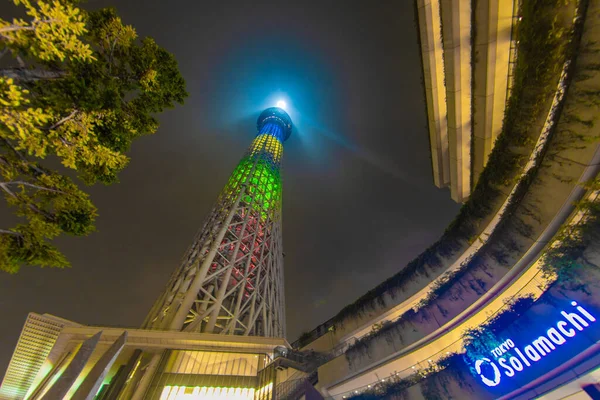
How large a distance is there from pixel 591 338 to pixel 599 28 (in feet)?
23.0

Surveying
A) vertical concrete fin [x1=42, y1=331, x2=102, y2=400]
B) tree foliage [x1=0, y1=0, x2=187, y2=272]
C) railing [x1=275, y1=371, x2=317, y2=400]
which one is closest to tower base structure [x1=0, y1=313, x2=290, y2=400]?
railing [x1=275, y1=371, x2=317, y2=400]

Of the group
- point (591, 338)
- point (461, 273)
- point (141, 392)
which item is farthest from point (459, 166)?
point (141, 392)

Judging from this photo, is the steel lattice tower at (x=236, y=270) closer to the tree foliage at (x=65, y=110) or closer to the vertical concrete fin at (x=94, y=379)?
the vertical concrete fin at (x=94, y=379)

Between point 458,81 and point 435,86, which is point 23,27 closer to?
point 458,81

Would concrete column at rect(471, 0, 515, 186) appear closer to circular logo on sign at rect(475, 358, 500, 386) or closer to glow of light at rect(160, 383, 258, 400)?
circular logo on sign at rect(475, 358, 500, 386)

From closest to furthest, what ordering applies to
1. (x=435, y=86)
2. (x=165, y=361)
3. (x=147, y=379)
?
(x=147, y=379) < (x=165, y=361) < (x=435, y=86)

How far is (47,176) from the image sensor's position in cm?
691

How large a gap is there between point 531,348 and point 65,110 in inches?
540

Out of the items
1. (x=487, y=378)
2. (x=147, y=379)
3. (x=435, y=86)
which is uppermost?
(x=435, y=86)

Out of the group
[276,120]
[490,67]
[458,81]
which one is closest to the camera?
[490,67]

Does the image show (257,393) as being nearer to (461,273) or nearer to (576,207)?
(461,273)

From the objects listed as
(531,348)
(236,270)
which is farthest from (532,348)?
(236,270)

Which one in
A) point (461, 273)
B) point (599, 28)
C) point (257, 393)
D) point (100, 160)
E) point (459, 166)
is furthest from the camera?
point (459, 166)

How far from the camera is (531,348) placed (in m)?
5.67
